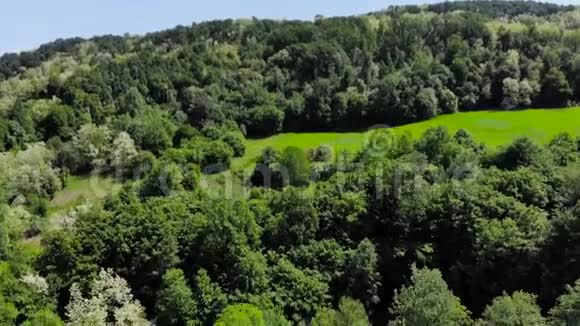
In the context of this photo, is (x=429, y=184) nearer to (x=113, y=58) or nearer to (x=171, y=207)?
(x=171, y=207)

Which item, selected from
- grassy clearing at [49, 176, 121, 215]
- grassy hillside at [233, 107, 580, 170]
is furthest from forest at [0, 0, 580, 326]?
grassy hillside at [233, 107, 580, 170]

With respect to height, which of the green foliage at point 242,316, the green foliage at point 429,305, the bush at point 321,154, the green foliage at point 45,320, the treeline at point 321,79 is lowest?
the green foliage at point 45,320

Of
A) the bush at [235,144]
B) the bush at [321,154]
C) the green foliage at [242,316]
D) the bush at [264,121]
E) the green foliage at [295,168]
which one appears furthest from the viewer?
the bush at [264,121]

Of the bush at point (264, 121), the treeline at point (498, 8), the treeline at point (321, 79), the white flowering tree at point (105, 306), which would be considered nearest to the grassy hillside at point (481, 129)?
the bush at point (264, 121)

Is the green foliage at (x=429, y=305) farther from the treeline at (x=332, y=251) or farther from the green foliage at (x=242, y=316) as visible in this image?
the green foliage at (x=242, y=316)

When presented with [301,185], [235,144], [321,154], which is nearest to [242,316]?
[301,185]

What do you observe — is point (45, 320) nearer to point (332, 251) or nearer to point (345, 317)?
point (345, 317)
